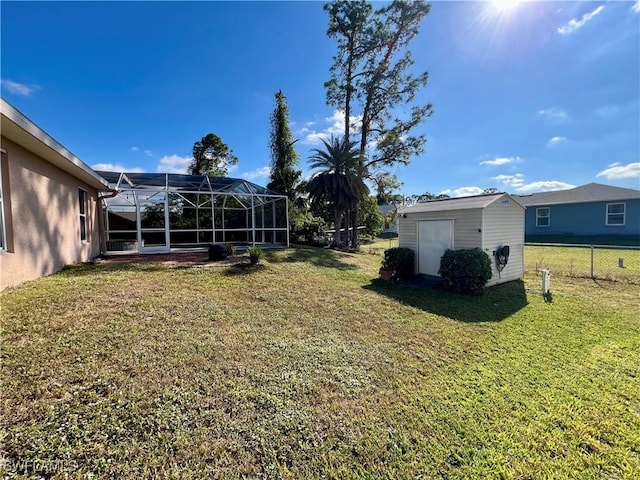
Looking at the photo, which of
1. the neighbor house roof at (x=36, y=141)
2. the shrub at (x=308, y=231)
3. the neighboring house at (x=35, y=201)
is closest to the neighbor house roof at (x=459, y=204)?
the shrub at (x=308, y=231)

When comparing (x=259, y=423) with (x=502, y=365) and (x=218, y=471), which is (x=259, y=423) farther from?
(x=502, y=365)

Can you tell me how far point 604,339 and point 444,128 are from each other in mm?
13912

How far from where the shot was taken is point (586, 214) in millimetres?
18953

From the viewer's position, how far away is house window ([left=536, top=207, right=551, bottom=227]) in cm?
2109

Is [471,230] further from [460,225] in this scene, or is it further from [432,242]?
[432,242]

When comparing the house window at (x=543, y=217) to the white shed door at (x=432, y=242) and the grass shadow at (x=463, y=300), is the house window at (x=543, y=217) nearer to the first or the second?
the grass shadow at (x=463, y=300)

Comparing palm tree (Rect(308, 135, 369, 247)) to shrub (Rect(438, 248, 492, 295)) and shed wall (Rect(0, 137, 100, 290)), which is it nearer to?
shrub (Rect(438, 248, 492, 295))

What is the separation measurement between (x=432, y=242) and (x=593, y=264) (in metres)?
6.40

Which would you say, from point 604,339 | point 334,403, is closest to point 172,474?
point 334,403

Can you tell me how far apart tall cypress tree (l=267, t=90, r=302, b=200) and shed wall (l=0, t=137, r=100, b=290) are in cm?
1205

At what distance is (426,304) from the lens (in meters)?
6.23

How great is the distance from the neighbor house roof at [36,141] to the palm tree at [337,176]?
33.6 ft

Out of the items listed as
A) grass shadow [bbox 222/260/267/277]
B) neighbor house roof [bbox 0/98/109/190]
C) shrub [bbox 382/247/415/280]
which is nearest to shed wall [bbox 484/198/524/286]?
shrub [bbox 382/247/415/280]

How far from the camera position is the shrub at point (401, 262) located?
8.63 metres
